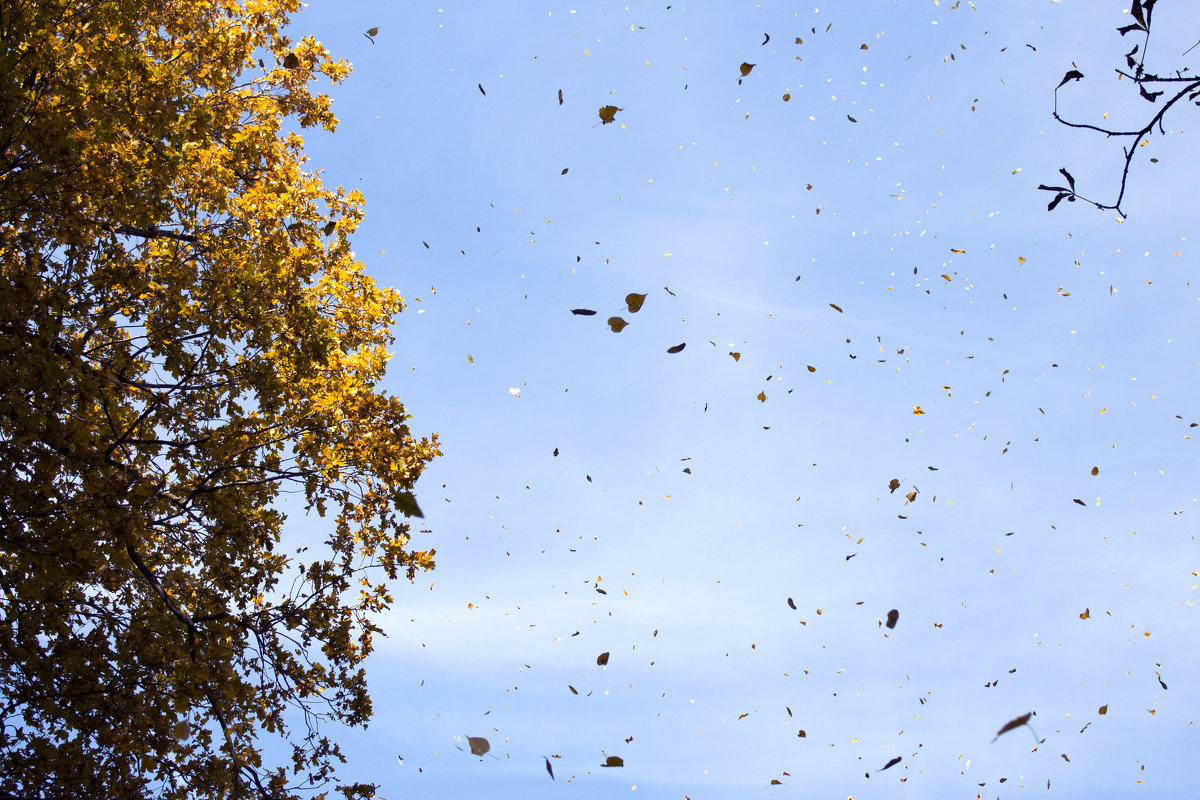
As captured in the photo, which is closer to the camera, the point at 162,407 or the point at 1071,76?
the point at 1071,76

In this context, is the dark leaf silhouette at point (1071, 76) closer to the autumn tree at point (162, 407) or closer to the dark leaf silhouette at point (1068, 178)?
the dark leaf silhouette at point (1068, 178)

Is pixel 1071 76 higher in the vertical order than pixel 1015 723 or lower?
higher

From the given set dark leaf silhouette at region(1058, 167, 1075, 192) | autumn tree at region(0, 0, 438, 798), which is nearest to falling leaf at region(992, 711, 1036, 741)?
dark leaf silhouette at region(1058, 167, 1075, 192)

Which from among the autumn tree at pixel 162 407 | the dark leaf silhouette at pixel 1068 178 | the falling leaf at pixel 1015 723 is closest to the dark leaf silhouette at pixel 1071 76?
the dark leaf silhouette at pixel 1068 178

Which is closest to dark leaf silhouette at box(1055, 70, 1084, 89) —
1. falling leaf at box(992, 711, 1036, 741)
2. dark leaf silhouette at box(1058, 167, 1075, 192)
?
dark leaf silhouette at box(1058, 167, 1075, 192)

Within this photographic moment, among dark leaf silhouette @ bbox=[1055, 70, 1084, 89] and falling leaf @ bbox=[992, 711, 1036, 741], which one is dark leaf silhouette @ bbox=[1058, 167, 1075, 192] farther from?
falling leaf @ bbox=[992, 711, 1036, 741]

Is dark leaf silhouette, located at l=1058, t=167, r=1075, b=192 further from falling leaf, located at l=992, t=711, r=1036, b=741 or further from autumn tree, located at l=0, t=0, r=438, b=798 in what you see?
autumn tree, located at l=0, t=0, r=438, b=798

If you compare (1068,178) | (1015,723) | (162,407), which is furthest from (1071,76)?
(162,407)

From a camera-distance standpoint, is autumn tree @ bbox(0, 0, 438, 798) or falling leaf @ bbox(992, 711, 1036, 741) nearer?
falling leaf @ bbox(992, 711, 1036, 741)

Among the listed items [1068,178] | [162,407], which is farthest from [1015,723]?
[162,407]

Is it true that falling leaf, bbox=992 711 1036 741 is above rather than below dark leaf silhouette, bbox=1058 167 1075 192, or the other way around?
below

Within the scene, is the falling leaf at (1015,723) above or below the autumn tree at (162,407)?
below

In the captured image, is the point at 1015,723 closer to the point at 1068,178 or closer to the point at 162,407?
the point at 1068,178

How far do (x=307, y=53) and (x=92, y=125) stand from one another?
473 centimetres
